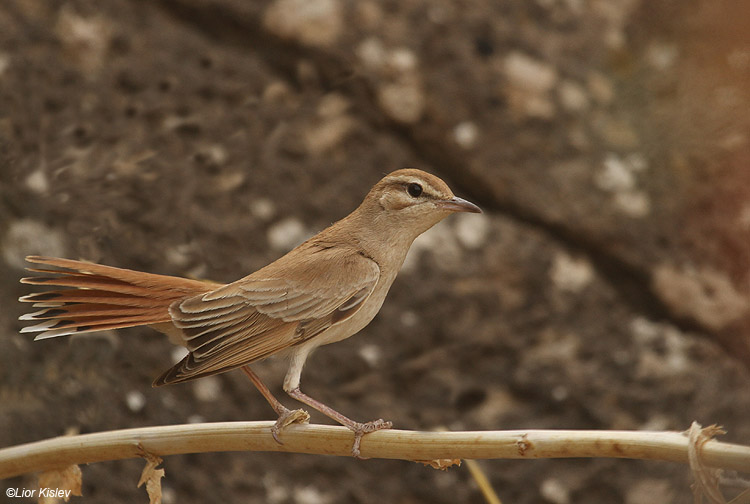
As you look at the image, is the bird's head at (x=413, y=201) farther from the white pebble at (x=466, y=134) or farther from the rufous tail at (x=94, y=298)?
the white pebble at (x=466, y=134)

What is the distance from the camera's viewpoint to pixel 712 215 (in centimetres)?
347

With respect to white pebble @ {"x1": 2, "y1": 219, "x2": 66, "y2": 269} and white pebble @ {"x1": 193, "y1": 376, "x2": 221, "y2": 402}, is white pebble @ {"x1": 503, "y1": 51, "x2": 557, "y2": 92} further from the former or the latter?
white pebble @ {"x1": 2, "y1": 219, "x2": 66, "y2": 269}

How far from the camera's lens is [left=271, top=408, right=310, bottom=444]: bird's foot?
1.42m

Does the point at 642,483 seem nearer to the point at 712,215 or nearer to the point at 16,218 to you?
the point at 712,215

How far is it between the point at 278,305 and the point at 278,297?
0.02m

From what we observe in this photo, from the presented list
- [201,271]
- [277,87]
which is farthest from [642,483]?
[277,87]

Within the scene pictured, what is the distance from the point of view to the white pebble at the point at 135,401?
9.80ft

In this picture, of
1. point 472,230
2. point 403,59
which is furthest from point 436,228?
point 403,59

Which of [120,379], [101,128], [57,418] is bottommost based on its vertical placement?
[57,418]

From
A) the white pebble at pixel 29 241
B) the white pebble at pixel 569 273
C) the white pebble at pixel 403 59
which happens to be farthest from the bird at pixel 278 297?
the white pebble at pixel 569 273

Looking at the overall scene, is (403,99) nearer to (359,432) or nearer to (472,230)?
(472,230)

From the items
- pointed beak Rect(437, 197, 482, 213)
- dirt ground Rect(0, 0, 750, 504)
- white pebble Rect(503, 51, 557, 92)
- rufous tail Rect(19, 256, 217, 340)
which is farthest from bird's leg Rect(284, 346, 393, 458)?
white pebble Rect(503, 51, 557, 92)

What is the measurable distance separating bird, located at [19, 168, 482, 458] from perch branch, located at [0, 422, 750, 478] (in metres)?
0.04

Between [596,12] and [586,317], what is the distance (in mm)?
1349
